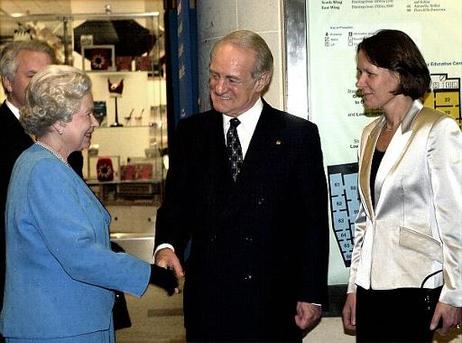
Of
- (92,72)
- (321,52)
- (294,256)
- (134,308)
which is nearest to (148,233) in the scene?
(134,308)

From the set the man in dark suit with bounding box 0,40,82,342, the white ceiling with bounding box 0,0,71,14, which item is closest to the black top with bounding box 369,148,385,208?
the man in dark suit with bounding box 0,40,82,342

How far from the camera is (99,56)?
7.42 metres

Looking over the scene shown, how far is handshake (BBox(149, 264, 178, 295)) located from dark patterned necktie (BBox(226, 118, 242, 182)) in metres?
0.48

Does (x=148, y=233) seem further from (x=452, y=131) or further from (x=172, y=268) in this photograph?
(x=452, y=131)

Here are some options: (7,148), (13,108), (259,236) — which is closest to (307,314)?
(259,236)

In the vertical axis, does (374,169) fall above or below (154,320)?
above

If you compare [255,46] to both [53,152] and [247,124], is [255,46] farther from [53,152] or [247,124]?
[53,152]

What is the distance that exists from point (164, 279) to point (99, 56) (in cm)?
463

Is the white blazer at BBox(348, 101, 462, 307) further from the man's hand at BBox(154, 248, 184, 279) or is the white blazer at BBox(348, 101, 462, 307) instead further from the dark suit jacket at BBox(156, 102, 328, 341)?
the man's hand at BBox(154, 248, 184, 279)

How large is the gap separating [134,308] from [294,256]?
171 inches

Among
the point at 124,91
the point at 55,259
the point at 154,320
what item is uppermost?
the point at 124,91

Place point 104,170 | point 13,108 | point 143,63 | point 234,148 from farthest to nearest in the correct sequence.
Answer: point 143,63, point 104,170, point 13,108, point 234,148

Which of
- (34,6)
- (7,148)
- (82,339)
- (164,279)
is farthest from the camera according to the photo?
(34,6)

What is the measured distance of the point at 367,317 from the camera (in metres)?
3.32
